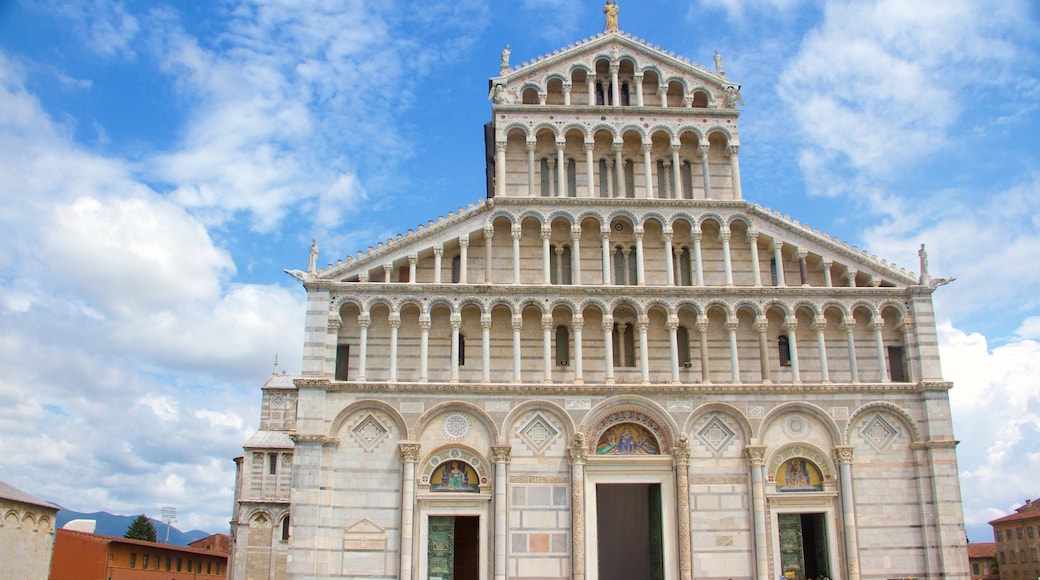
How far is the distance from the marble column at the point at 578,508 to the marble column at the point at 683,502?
2.71m

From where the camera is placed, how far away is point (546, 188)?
30.2 m

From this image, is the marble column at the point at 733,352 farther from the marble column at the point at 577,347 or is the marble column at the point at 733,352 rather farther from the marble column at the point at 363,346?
the marble column at the point at 363,346

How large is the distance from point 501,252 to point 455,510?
27.1 feet

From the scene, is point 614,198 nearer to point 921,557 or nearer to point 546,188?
point 546,188

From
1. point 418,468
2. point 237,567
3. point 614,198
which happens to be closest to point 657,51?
point 614,198

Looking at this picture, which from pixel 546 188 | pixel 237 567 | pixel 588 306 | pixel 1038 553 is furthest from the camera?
pixel 1038 553

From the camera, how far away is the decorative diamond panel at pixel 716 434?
26969 mm

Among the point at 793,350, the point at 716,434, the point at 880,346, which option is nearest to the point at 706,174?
the point at 793,350

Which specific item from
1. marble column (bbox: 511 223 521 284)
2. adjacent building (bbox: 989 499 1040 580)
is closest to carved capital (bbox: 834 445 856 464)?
marble column (bbox: 511 223 521 284)

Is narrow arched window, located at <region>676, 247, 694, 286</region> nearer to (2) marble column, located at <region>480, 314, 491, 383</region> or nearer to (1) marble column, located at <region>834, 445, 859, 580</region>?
(2) marble column, located at <region>480, 314, 491, 383</region>

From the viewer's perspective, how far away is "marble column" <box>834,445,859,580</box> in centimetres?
2600

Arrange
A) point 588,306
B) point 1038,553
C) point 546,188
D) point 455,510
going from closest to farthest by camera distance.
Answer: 1. point 455,510
2. point 588,306
3. point 546,188
4. point 1038,553

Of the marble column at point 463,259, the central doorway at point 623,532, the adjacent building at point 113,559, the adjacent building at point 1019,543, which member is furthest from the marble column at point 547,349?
the adjacent building at point 1019,543

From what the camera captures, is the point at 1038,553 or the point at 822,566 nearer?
the point at 822,566
